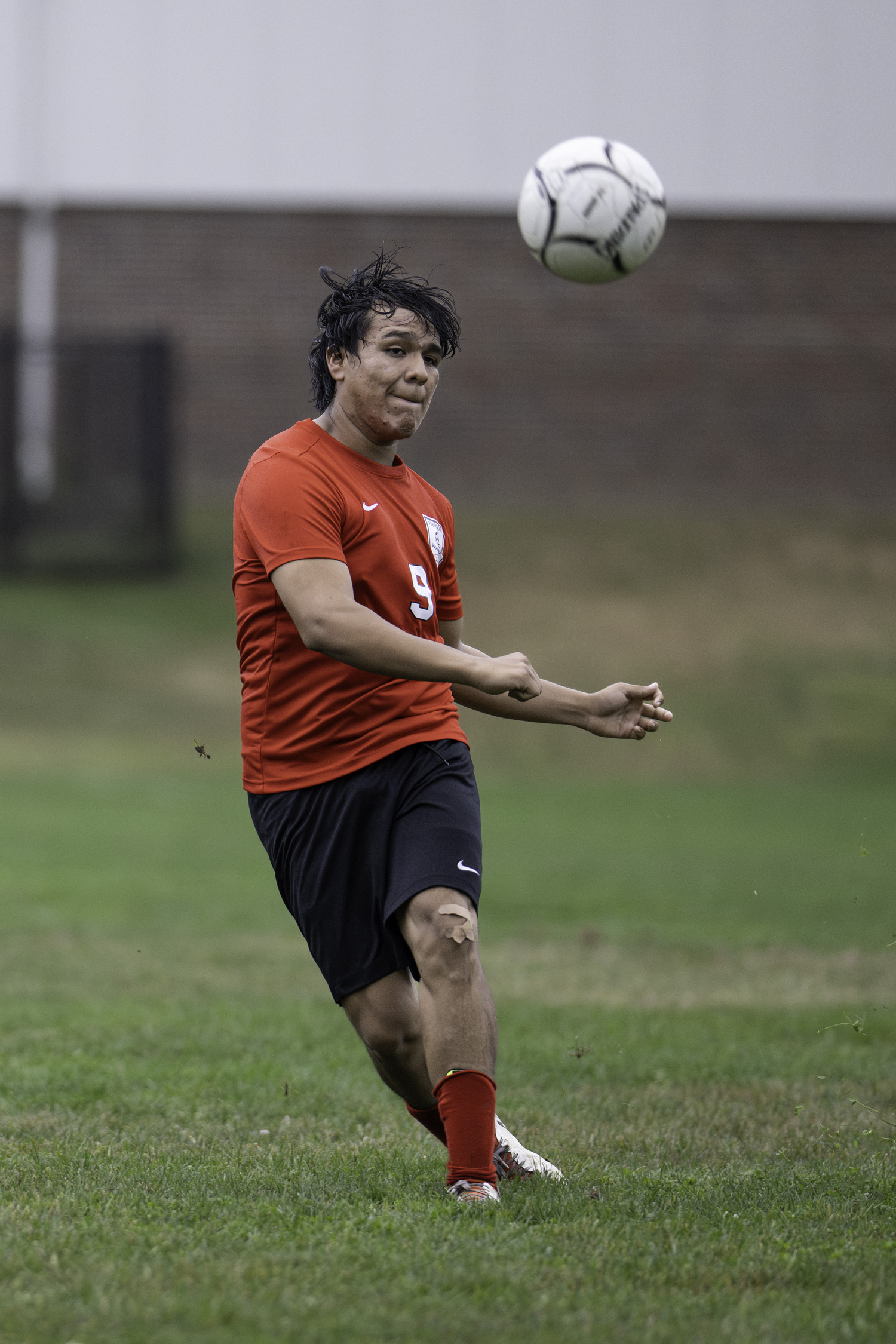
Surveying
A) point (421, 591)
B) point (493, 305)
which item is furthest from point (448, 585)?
point (493, 305)

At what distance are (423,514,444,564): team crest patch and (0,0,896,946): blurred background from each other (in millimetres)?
17209

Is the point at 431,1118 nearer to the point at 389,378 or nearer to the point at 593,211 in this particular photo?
the point at 389,378

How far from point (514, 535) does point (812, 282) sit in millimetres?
6644

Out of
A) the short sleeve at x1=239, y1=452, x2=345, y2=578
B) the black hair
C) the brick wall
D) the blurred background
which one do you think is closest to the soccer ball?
the black hair

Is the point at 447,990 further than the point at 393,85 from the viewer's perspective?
No

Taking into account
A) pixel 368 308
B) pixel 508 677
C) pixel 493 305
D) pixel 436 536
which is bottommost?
pixel 508 677

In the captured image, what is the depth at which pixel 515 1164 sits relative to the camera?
4113 mm

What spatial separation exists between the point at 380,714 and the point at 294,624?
1.07 ft

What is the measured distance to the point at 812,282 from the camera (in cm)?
2512

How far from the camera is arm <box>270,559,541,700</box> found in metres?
3.66

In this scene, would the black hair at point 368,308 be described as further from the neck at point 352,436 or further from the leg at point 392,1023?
the leg at point 392,1023

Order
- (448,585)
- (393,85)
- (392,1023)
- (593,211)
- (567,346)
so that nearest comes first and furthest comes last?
(392,1023) < (448,585) < (593,211) < (393,85) < (567,346)

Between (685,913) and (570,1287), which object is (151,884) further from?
(570,1287)

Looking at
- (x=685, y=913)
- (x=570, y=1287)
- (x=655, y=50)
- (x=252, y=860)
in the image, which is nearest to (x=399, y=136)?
(x=655, y=50)
